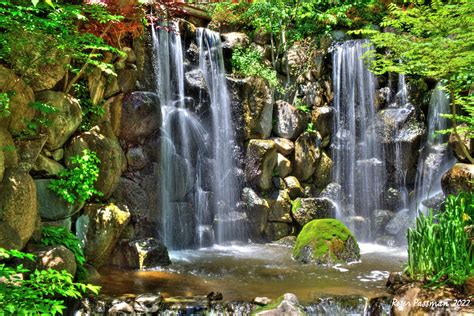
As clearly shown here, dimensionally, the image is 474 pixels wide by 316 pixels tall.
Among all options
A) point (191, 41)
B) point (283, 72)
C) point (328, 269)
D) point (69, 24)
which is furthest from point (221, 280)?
point (283, 72)

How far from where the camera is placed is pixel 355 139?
44.9 feet

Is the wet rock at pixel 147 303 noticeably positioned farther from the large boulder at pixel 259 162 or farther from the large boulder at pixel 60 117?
the large boulder at pixel 259 162

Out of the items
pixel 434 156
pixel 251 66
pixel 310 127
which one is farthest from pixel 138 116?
pixel 434 156

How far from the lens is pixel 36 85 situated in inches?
275

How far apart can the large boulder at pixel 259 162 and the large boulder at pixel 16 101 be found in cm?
647

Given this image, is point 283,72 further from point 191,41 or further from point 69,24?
point 69,24

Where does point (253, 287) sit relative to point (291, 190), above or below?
below

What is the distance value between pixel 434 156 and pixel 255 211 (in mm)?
5596

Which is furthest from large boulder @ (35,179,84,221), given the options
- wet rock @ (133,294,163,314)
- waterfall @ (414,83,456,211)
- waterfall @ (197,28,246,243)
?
waterfall @ (414,83,456,211)

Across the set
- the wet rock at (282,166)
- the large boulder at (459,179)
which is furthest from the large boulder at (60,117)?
the large boulder at (459,179)

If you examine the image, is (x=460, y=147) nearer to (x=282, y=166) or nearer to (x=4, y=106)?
(x=282, y=166)

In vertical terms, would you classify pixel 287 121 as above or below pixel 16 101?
above

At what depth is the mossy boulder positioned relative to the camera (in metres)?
8.69

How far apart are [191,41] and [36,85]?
6.18 meters
